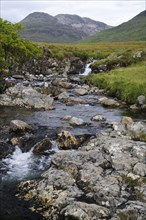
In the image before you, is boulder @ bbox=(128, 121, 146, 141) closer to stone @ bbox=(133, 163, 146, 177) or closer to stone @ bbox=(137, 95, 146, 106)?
stone @ bbox=(133, 163, 146, 177)

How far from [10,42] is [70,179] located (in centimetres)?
2936

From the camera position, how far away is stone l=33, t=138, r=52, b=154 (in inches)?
992

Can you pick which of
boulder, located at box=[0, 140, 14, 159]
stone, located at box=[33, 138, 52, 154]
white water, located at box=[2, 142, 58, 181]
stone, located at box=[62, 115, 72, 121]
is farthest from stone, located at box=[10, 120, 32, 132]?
stone, located at box=[62, 115, 72, 121]

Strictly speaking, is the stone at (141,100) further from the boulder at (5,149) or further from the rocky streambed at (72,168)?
the boulder at (5,149)

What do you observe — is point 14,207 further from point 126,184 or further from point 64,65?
point 64,65

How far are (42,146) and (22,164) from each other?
257cm

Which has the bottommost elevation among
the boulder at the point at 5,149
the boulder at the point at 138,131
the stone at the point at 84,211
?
the stone at the point at 84,211

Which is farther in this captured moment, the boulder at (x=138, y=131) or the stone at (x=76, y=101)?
the stone at (x=76, y=101)

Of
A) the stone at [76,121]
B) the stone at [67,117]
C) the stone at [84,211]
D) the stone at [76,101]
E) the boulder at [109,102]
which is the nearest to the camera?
the stone at [84,211]

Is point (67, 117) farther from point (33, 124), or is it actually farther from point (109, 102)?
point (109, 102)

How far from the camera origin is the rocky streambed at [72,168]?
1744 centimetres

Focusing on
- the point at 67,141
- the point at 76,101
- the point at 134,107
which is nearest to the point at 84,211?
the point at 67,141

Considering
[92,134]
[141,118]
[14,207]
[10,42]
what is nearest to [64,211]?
[14,207]

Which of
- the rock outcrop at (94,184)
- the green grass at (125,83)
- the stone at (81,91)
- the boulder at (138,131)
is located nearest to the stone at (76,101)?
the stone at (81,91)
